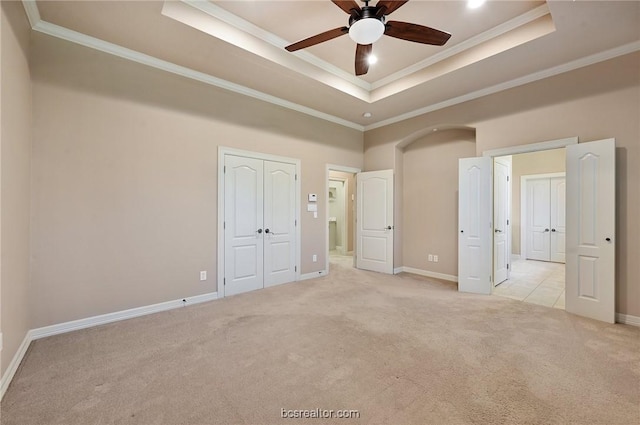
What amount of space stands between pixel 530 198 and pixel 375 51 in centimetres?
631

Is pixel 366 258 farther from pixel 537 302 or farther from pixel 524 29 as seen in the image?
pixel 524 29

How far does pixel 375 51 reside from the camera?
12.2ft

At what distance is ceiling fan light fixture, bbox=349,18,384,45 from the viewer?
237 cm

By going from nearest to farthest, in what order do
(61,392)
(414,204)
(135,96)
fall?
1. (61,392)
2. (135,96)
3. (414,204)

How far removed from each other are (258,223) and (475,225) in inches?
135

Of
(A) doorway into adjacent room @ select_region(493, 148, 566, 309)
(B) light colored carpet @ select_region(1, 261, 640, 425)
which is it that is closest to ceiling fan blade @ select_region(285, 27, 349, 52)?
(B) light colored carpet @ select_region(1, 261, 640, 425)

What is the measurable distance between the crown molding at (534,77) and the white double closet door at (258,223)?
8.56ft

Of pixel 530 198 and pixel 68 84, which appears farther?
pixel 530 198

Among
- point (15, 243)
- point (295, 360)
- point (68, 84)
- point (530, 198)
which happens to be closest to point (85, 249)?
point (15, 243)

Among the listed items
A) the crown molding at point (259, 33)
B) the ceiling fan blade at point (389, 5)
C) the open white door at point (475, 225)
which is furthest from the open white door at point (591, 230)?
the crown molding at point (259, 33)

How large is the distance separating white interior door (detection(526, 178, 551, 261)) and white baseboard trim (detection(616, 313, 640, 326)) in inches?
176

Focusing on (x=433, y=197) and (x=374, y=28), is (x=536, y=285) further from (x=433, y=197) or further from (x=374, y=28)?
(x=374, y=28)

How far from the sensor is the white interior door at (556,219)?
6754mm

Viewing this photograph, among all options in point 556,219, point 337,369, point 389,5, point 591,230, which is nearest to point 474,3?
point 389,5
